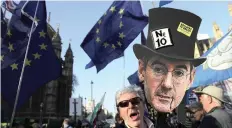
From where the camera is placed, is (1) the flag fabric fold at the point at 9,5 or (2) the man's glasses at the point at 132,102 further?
(1) the flag fabric fold at the point at 9,5

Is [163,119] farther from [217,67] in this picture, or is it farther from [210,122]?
[217,67]

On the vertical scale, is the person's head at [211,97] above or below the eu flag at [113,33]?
below

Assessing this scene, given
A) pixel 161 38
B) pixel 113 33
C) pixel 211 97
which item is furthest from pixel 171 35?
pixel 113 33

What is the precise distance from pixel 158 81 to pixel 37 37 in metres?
6.50

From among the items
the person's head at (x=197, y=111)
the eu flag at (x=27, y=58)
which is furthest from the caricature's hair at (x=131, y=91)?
the eu flag at (x=27, y=58)

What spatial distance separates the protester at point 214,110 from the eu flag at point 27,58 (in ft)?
16.8

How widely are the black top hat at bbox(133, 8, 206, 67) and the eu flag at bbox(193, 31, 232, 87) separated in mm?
3489

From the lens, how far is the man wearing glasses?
11.5ft

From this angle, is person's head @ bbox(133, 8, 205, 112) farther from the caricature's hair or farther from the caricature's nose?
the caricature's hair

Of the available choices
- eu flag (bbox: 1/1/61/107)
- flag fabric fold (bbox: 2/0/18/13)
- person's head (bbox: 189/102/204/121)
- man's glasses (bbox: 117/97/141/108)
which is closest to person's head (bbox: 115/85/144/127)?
man's glasses (bbox: 117/97/141/108)

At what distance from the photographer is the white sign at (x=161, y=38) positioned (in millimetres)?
3545

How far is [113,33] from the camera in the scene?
11398 mm

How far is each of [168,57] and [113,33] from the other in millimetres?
7983

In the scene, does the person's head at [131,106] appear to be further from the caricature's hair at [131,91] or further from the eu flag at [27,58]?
the eu flag at [27,58]
